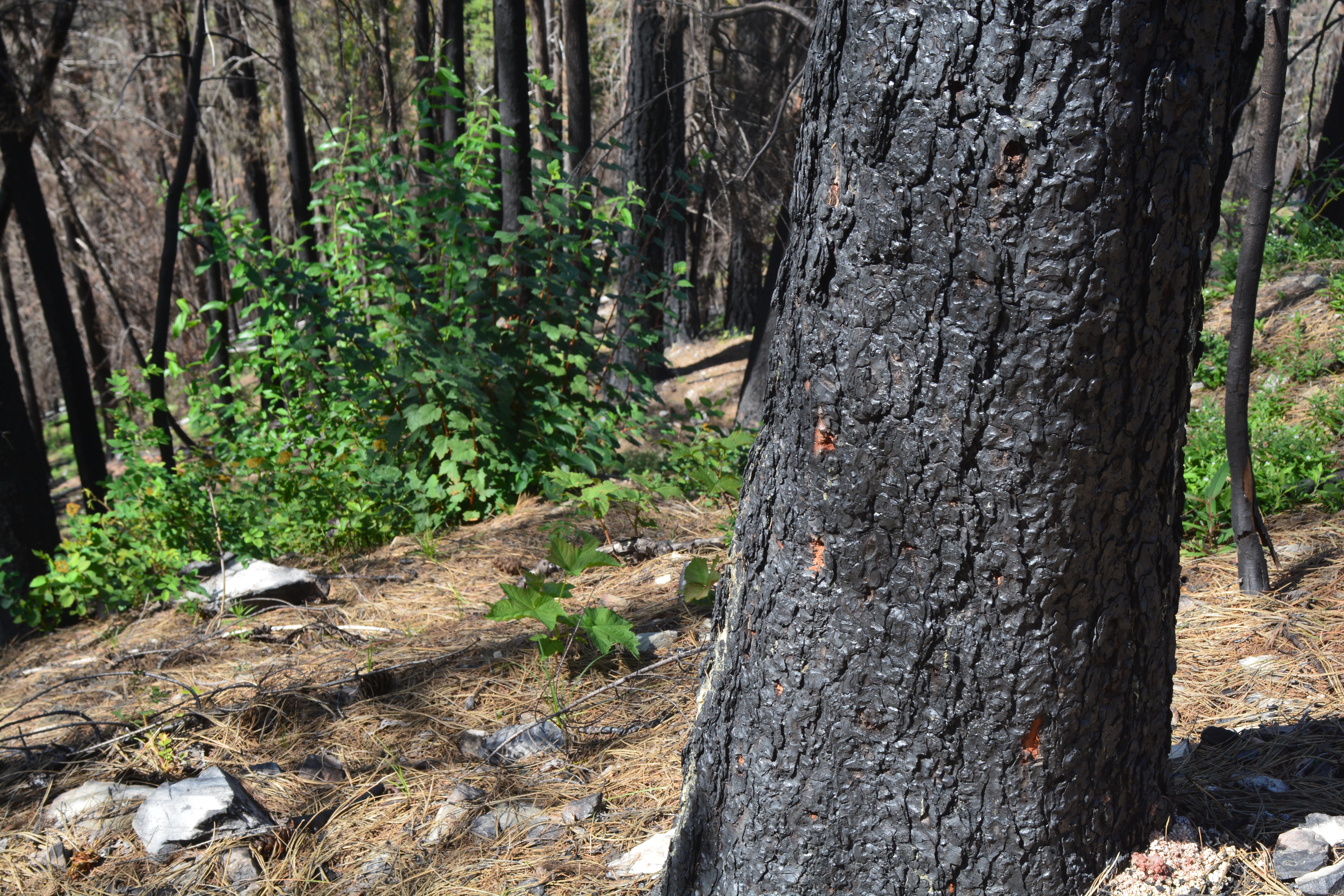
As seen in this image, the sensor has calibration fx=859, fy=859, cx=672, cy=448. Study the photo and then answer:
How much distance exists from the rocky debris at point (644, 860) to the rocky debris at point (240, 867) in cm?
79

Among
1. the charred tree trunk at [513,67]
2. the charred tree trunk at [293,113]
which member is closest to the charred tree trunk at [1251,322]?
the charred tree trunk at [513,67]

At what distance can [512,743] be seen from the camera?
2305 millimetres

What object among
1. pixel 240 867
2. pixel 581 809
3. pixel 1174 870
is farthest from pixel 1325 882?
pixel 240 867

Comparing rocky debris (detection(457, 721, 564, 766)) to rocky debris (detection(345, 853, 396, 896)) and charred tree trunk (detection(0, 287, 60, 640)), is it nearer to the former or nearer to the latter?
rocky debris (detection(345, 853, 396, 896))

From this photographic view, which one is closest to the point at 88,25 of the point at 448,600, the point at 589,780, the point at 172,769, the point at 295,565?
the point at 295,565

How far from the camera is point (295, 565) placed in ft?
13.6

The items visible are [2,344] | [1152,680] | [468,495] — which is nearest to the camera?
[1152,680]

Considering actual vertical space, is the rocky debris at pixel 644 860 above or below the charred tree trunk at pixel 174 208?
below

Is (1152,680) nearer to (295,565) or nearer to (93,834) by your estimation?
(93,834)

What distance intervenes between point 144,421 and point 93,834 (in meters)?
15.7

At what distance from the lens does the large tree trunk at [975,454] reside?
1116 millimetres

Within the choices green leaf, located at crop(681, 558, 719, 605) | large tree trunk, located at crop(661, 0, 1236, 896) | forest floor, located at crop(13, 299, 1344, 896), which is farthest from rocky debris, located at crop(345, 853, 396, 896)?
green leaf, located at crop(681, 558, 719, 605)

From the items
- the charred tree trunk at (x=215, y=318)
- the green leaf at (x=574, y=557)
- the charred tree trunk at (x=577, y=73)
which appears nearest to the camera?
the green leaf at (x=574, y=557)

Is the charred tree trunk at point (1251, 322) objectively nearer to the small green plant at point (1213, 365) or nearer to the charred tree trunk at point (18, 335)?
the small green plant at point (1213, 365)
